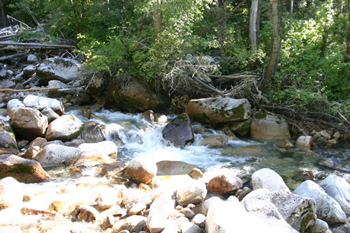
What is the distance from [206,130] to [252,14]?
5.55 meters

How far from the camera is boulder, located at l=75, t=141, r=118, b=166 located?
5695 mm

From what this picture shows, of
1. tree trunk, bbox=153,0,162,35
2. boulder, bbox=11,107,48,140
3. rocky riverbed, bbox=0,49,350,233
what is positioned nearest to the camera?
rocky riverbed, bbox=0,49,350,233

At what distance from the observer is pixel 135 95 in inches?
378

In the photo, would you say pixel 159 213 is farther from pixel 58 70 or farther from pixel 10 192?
pixel 58 70

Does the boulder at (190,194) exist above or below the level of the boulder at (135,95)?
below

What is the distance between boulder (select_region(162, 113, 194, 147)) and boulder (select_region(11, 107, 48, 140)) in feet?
10.5

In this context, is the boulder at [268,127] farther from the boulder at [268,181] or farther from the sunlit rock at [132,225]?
the sunlit rock at [132,225]

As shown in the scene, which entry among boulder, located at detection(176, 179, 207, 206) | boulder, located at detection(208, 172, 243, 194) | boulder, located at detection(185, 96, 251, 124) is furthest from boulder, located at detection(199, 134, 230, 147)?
boulder, located at detection(176, 179, 207, 206)

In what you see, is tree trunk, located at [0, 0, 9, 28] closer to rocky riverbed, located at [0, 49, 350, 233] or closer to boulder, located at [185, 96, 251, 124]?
rocky riverbed, located at [0, 49, 350, 233]

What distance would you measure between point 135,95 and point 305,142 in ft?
18.5

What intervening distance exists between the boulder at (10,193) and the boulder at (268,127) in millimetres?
6252

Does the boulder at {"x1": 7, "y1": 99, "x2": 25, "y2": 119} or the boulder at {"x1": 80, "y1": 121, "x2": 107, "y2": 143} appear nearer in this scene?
the boulder at {"x1": 7, "y1": 99, "x2": 25, "y2": 119}

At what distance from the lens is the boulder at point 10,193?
3.90 m

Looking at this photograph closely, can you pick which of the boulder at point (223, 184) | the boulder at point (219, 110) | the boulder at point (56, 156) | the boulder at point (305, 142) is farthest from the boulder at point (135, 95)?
the boulder at point (223, 184)
